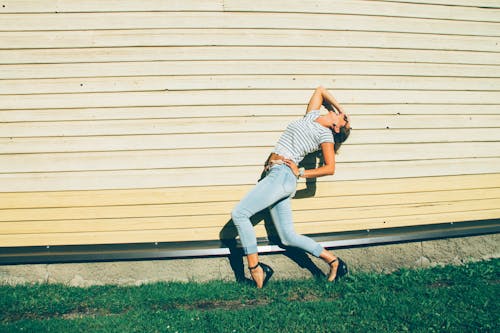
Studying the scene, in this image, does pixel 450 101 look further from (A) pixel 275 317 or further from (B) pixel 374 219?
(A) pixel 275 317

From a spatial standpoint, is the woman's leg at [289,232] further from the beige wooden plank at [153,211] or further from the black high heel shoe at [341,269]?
the beige wooden plank at [153,211]

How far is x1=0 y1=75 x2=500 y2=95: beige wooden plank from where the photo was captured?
3844mm

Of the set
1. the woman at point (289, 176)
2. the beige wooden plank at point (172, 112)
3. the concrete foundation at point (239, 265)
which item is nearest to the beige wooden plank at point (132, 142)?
the beige wooden plank at point (172, 112)

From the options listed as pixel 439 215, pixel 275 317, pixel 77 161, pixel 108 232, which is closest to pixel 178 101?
pixel 77 161

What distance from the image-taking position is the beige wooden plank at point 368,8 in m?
3.92

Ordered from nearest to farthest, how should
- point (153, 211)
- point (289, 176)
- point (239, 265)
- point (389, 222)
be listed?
1. point (289, 176)
2. point (153, 211)
3. point (239, 265)
4. point (389, 222)

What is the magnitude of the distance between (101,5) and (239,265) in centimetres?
331

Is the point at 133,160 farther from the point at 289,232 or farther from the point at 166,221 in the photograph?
the point at 289,232

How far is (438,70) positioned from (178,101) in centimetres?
312

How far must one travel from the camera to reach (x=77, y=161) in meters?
3.90

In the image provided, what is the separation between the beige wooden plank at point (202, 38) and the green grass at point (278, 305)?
2.70 m

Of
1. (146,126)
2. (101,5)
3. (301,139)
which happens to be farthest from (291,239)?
(101,5)

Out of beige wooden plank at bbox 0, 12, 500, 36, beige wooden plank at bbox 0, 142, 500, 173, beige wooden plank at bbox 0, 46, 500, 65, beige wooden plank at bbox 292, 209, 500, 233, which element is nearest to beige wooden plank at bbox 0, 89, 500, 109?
beige wooden plank at bbox 0, 46, 500, 65

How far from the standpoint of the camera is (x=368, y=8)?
13.3 feet
